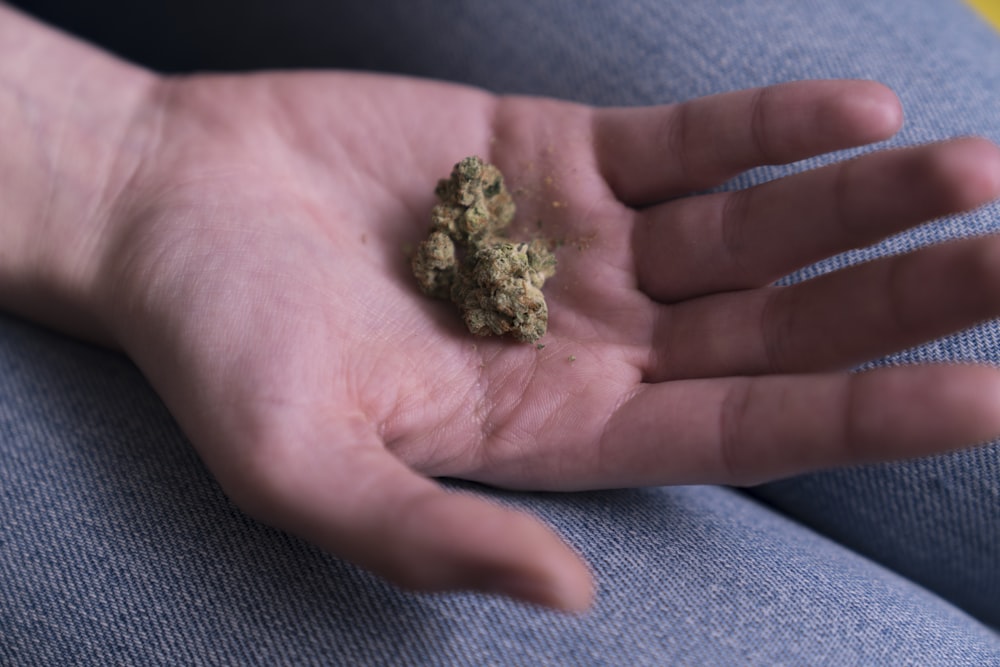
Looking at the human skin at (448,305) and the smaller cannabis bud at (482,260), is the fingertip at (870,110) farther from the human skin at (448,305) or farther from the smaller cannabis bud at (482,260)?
the smaller cannabis bud at (482,260)

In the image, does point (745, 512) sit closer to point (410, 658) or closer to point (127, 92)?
point (410, 658)

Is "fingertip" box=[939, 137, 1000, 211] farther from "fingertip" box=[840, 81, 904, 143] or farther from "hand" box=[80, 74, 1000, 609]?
"fingertip" box=[840, 81, 904, 143]

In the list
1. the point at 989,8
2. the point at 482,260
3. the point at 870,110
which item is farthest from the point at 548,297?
the point at 989,8

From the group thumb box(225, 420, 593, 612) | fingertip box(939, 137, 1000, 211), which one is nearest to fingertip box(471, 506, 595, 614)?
thumb box(225, 420, 593, 612)

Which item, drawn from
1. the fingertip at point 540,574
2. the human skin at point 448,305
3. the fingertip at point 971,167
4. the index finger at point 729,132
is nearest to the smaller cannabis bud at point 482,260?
the human skin at point 448,305

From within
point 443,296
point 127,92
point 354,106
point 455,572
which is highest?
point 354,106

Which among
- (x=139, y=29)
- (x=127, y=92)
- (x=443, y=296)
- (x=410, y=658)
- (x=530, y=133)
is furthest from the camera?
(x=139, y=29)

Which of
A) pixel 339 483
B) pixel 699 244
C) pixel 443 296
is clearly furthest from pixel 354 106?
pixel 339 483
